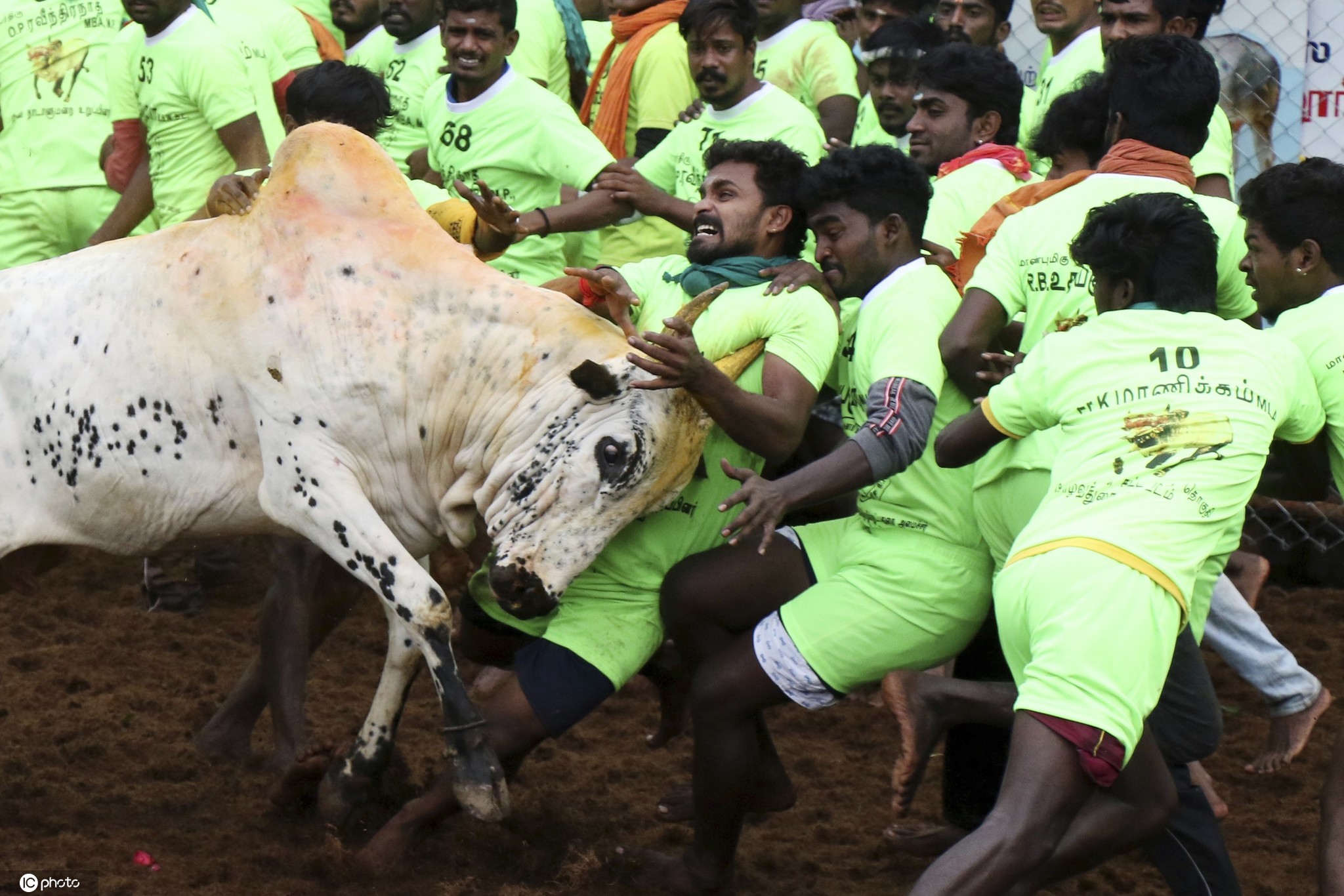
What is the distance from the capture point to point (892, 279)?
15.0 ft

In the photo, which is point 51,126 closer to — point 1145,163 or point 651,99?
point 651,99

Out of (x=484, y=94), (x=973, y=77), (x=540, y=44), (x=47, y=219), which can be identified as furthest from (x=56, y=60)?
(x=973, y=77)

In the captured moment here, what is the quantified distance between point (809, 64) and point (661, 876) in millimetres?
3727

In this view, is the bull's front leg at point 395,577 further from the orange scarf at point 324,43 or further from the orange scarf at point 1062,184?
the orange scarf at point 324,43

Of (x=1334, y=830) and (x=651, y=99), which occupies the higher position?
(x=651, y=99)

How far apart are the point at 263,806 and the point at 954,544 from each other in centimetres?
224

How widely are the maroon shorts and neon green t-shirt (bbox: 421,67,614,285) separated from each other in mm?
3100

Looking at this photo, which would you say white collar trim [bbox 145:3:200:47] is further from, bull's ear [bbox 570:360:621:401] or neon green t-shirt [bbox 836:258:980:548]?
neon green t-shirt [bbox 836:258:980:548]

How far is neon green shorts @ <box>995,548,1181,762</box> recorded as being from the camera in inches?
137

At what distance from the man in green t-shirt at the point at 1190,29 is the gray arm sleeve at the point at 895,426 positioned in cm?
172

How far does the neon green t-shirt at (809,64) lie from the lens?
7.03m

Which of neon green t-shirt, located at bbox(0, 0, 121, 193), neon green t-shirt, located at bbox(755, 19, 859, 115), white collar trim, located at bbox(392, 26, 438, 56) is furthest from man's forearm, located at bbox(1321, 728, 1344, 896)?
neon green t-shirt, located at bbox(0, 0, 121, 193)

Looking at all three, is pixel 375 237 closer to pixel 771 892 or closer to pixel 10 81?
pixel 771 892

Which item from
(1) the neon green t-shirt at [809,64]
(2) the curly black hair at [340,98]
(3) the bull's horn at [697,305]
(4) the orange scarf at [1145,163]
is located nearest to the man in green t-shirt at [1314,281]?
(4) the orange scarf at [1145,163]
